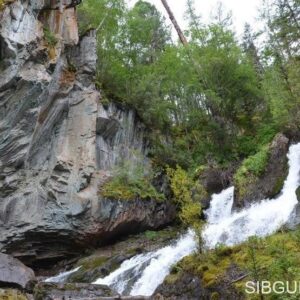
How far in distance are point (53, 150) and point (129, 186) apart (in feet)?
13.4

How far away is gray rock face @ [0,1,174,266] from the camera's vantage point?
17.8 meters

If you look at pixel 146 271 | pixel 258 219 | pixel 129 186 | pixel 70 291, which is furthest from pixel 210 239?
pixel 129 186

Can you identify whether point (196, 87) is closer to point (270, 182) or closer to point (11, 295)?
point (270, 182)

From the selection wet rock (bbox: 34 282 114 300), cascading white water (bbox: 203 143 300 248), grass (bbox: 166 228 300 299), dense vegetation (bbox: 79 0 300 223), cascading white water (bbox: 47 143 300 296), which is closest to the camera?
grass (bbox: 166 228 300 299)

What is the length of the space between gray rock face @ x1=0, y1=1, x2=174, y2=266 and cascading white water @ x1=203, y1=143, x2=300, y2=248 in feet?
17.2

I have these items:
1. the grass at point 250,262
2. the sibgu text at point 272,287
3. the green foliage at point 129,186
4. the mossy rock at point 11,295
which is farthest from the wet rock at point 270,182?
the mossy rock at point 11,295

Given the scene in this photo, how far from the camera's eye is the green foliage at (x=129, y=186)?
19766 millimetres

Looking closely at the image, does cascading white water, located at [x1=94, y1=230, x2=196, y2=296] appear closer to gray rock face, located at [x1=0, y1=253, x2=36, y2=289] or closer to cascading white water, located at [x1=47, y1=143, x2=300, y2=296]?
cascading white water, located at [x1=47, y1=143, x2=300, y2=296]

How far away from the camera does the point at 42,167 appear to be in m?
19.2

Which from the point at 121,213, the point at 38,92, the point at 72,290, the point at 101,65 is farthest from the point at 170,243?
the point at 101,65

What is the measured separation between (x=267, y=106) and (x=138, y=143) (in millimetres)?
8863

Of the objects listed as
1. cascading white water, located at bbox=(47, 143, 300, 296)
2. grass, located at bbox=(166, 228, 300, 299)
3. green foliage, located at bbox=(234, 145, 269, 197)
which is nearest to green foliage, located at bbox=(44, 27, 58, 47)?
cascading white water, located at bbox=(47, 143, 300, 296)

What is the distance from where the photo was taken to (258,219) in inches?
628

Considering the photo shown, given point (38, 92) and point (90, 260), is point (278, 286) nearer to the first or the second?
point (90, 260)
